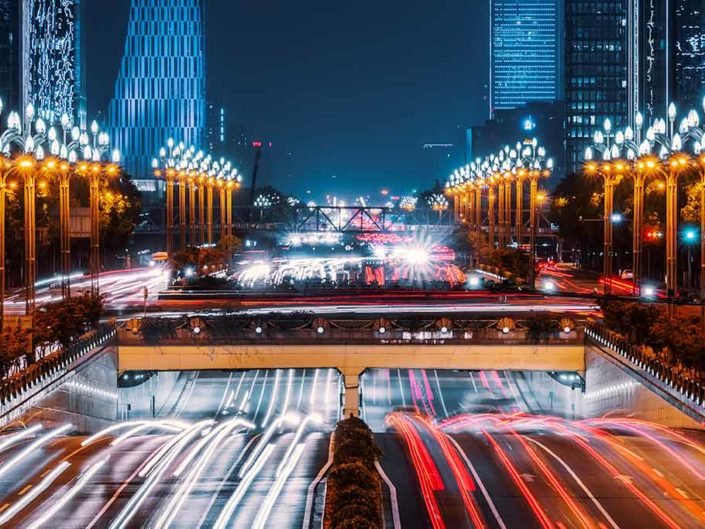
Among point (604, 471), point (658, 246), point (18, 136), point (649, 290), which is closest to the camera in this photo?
point (604, 471)

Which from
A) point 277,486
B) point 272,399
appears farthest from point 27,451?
point 272,399

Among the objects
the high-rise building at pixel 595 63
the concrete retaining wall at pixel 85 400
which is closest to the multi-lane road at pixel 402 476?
the concrete retaining wall at pixel 85 400

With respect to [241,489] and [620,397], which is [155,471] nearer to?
[241,489]

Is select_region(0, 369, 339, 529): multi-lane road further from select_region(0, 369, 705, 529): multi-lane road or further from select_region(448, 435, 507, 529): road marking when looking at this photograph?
select_region(448, 435, 507, 529): road marking

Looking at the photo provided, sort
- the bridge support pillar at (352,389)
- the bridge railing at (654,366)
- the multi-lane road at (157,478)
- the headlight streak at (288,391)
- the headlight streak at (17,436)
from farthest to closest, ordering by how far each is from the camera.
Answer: the headlight streak at (288,391)
the bridge support pillar at (352,389)
the bridge railing at (654,366)
the headlight streak at (17,436)
the multi-lane road at (157,478)

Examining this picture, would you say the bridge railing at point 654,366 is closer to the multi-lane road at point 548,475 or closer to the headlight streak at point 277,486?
the multi-lane road at point 548,475

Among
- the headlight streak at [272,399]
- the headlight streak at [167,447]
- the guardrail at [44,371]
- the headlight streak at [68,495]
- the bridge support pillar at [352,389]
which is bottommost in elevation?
the headlight streak at [272,399]

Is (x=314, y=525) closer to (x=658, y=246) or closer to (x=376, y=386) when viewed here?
(x=376, y=386)

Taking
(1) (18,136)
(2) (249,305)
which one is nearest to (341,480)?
(1) (18,136)
